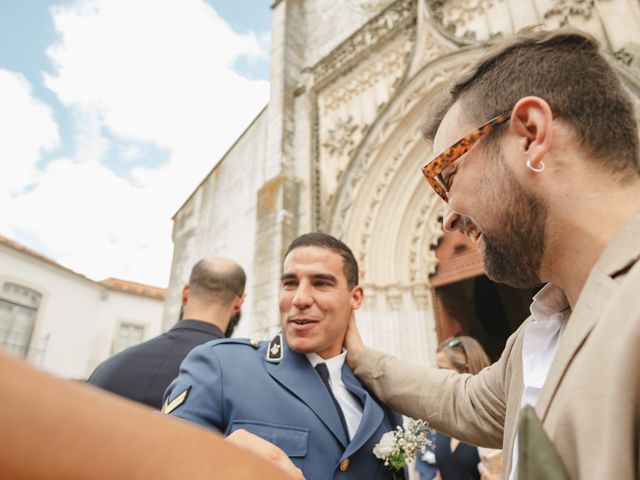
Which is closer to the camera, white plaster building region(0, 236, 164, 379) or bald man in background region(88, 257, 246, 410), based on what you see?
bald man in background region(88, 257, 246, 410)

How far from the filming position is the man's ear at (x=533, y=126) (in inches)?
37.3

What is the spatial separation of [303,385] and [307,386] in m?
0.02

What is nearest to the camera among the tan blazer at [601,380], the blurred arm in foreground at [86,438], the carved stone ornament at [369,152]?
the blurred arm in foreground at [86,438]

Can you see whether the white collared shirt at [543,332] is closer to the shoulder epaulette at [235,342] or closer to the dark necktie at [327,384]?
the dark necktie at [327,384]

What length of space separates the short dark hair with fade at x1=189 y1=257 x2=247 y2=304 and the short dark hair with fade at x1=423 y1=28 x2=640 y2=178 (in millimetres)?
1858

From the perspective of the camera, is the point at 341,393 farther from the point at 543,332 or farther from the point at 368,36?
the point at 368,36

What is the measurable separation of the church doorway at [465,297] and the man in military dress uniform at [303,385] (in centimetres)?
358

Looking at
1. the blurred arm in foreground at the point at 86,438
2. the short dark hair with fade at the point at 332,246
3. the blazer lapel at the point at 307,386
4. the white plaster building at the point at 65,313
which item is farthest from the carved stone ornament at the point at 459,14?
the white plaster building at the point at 65,313

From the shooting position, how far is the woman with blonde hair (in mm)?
2686

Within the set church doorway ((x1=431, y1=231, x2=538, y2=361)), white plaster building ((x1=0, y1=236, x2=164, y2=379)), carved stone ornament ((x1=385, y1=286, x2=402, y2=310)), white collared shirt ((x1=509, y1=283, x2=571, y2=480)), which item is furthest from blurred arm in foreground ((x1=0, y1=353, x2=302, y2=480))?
white plaster building ((x1=0, y1=236, x2=164, y2=379))

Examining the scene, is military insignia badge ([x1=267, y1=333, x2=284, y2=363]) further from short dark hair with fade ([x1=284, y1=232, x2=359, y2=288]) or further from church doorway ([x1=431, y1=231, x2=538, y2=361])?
church doorway ([x1=431, y1=231, x2=538, y2=361])

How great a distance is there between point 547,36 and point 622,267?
2.35ft

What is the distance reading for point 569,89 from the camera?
997 millimetres

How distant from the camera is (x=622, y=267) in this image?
0.75m
